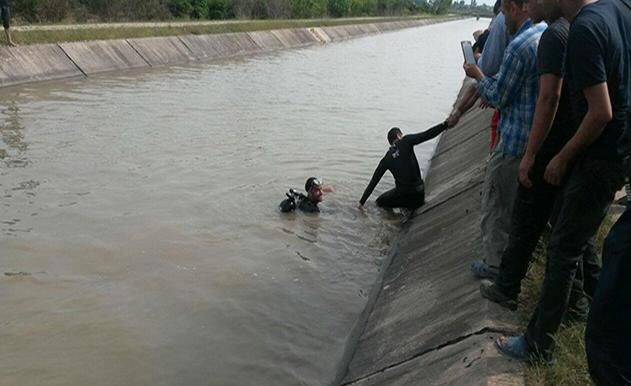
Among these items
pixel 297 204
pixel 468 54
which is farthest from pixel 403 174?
pixel 468 54

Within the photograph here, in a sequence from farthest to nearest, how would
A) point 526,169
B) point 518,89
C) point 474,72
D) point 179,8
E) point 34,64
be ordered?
1. point 179,8
2. point 34,64
3. point 474,72
4. point 518,89
5. point 526,169

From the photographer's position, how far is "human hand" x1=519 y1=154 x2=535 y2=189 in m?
3.74

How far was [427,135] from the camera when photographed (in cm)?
811

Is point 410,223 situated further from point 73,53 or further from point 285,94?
point 73,53

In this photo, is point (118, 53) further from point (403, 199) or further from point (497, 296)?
point (497, 296)

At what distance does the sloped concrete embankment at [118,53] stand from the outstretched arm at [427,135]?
44.6 feet

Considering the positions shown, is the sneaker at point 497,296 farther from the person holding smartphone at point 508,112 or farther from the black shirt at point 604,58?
the black shirt at point 604,58

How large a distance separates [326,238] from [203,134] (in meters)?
6.30

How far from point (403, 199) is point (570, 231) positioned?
18.6ft

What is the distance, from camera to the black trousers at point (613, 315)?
2.54 metres

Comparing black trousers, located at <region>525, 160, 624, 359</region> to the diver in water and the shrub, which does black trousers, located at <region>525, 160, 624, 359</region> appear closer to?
the diver in water

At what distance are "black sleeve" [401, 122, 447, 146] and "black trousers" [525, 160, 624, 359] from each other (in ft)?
13.6

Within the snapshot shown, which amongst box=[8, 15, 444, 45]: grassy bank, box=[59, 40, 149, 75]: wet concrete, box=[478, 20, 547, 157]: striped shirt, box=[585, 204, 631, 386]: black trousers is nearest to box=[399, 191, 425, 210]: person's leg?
box=[478, 20, 547, 157]: striped shirt

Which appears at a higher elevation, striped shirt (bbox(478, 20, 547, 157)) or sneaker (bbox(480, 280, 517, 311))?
striped shirt (bbox(478, 20, 547, 157))
